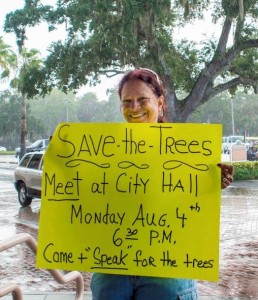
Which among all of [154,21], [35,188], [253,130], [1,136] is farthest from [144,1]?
[253,130]

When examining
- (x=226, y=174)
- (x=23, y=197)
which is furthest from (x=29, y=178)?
(x=226, y=174)

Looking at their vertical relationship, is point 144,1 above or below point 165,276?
above

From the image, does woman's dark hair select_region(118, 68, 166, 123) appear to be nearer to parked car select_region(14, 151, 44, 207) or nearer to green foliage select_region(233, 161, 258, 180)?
parked car select_region(14, 151, 44, 207)

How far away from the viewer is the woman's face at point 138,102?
6.40 ft

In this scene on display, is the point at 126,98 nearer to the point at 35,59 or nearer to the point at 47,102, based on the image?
the point at 35,59

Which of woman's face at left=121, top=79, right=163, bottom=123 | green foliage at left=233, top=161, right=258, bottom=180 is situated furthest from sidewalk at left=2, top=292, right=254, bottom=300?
green foliage at left=233, top=161, right=258, bottom=180

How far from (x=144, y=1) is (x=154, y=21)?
139cm

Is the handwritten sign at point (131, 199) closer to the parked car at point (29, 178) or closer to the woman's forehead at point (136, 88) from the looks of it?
the woman's forehead at point (136, 88)

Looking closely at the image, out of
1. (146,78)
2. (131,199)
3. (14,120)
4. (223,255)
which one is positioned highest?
(14,120)

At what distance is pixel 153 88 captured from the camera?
1970 millimetres

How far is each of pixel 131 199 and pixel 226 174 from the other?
0.39 meters

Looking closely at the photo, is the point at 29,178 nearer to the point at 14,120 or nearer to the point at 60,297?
the point at 60,297

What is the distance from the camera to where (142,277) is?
185 centimetres

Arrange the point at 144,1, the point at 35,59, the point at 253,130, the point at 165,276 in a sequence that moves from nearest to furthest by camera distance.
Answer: the point at 165,276 < the point at 144,1 < the point at 35,59 < the point at 253,130
